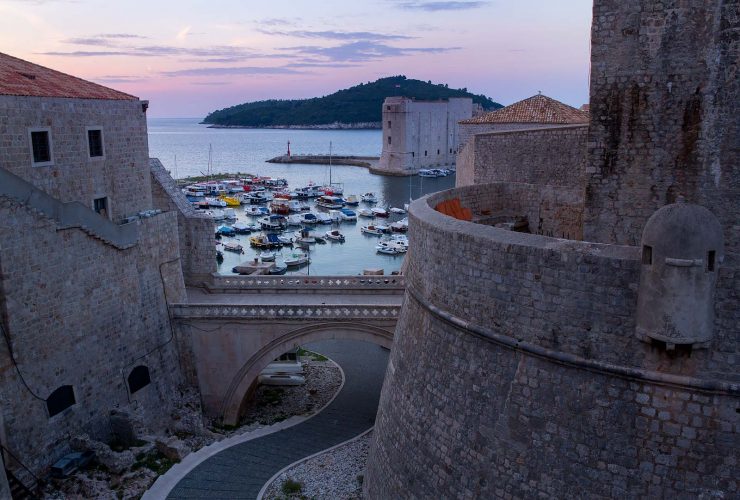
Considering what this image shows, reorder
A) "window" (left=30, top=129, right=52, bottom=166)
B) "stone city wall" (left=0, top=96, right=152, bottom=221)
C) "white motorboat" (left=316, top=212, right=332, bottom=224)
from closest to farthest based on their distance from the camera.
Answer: "stone city wall" (left=0, top=96, right=152, bottom=221), "window" (left=30, top=129, right=52, bottom=166), "white motorboat" (left=316, top=212, right=332, bottom=224)

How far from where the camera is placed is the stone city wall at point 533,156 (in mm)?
20562

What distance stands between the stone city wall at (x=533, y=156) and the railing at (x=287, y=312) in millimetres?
7081

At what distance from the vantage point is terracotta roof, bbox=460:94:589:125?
29.8 m

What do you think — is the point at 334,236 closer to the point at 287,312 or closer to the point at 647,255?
the point at 287,312

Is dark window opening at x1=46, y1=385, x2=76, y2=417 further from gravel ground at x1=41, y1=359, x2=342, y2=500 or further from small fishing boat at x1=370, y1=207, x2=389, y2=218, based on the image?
small fishing boat at x1=370, y1=207, x2=389, y2=218

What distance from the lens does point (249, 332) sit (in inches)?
762

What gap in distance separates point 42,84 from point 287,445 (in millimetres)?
11544

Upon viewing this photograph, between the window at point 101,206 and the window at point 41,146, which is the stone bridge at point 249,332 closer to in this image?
the window at point 101,206

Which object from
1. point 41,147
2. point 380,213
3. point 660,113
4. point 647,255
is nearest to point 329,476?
point 647,255

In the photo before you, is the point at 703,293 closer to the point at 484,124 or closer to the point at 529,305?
the point at 529,305

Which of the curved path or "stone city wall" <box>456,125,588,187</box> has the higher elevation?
"stone city wall" <box>456,125,588,187</box>

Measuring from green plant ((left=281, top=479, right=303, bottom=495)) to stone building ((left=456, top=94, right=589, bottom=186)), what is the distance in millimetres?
12339

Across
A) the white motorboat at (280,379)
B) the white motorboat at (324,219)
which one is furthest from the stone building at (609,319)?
the white motorboat at (324,219)

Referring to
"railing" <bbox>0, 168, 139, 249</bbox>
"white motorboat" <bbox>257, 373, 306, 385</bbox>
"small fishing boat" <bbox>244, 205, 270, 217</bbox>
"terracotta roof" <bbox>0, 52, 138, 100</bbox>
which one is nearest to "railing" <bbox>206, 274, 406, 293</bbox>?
"white motorboat" <bbox>257, 373, 306, 385</bbox>
